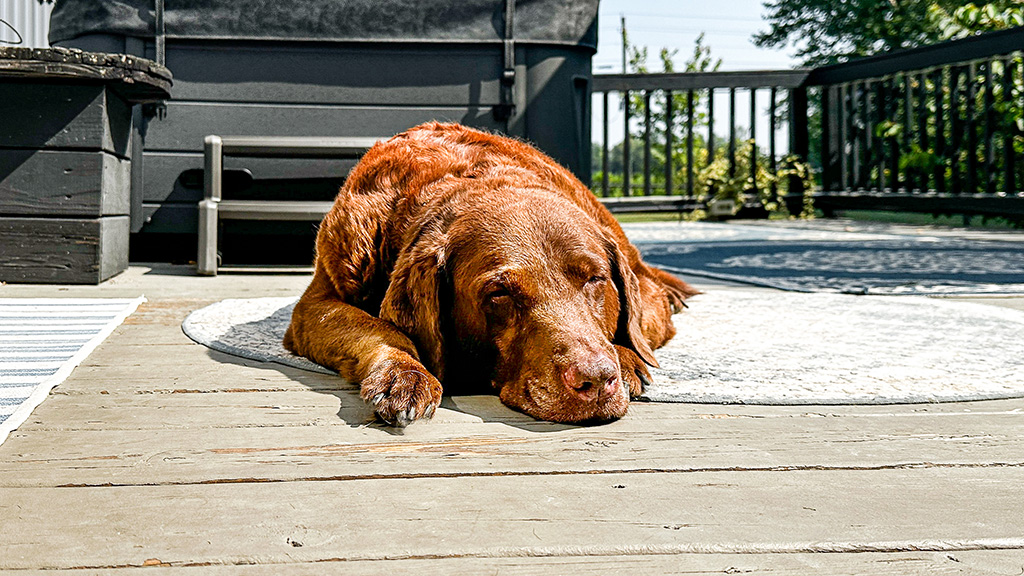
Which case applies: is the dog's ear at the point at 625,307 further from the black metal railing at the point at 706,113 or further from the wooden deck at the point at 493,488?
the black metal railing at the point at 706,113

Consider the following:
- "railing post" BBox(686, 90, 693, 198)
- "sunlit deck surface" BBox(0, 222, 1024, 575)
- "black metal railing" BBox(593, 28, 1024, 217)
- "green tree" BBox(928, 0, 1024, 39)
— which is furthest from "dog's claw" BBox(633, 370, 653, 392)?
"green tree" BBox(928, 0, 1024, 39)

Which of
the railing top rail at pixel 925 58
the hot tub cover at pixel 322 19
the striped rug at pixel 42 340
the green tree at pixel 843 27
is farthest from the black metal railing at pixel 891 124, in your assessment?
the green tree at pixel 843 27

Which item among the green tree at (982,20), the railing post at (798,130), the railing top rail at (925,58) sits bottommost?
the railing post at (798,130)

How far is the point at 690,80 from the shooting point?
976 cm

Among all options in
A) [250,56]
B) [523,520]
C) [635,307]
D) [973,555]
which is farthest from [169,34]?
[973,555]

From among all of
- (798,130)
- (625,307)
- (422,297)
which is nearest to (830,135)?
(798,130)

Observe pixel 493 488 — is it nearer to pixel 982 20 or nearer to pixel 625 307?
pixel 625 307

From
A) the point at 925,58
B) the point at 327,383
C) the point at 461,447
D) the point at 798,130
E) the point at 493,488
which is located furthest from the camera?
the point at 798,130

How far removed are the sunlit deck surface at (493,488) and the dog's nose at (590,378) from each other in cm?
7

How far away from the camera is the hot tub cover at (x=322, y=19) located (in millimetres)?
4672

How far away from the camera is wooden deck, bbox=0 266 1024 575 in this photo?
1.00 m

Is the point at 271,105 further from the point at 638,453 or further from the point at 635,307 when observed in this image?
the point at 638,453

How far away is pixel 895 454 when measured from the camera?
144 cm

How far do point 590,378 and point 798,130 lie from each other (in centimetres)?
983
